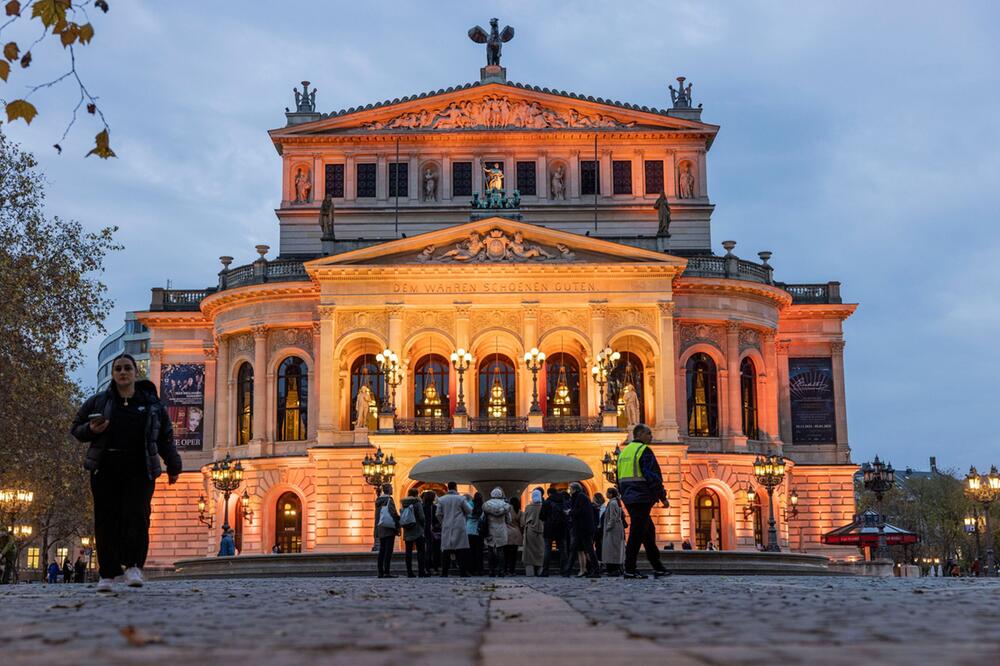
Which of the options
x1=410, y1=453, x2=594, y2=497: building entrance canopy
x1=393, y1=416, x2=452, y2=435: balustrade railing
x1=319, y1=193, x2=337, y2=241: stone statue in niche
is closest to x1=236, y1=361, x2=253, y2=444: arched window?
x1=319, y1=193, x2=337, y2=241: stone statue in niche

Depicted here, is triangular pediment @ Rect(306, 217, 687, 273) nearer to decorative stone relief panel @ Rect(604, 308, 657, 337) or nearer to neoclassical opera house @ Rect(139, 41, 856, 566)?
neoclassical opera house @ Rect(139, 41, 856, 566)

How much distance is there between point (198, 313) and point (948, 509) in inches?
1908

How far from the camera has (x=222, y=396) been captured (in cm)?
5034

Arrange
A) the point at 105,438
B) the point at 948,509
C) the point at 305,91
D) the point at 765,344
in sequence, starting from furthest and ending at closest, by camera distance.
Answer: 1. the point at 948,509
2. the point at 305,91
3. the point at 765,344
4. the point at 105,438

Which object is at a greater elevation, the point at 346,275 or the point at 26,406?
the point at 346,275

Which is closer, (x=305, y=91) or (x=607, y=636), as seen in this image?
A: (x=607, y=636)

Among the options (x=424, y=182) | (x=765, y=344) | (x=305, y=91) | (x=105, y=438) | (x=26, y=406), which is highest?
(x=305, y=91)

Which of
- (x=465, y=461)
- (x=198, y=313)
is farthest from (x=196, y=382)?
(x=465, y=461)

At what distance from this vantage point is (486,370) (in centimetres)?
4759

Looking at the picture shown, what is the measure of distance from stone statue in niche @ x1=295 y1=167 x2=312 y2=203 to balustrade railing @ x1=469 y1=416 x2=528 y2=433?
45.5 ft

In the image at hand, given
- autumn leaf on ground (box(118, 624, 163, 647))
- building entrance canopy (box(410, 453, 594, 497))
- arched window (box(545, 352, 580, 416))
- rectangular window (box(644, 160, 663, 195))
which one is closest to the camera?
autumn leaf on ground (box(118, 624, 163, 647))

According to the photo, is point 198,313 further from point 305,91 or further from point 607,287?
point 607,287

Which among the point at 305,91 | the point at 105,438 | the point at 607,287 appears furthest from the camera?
the point at 305,91

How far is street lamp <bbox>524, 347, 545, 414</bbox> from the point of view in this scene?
43.2m
